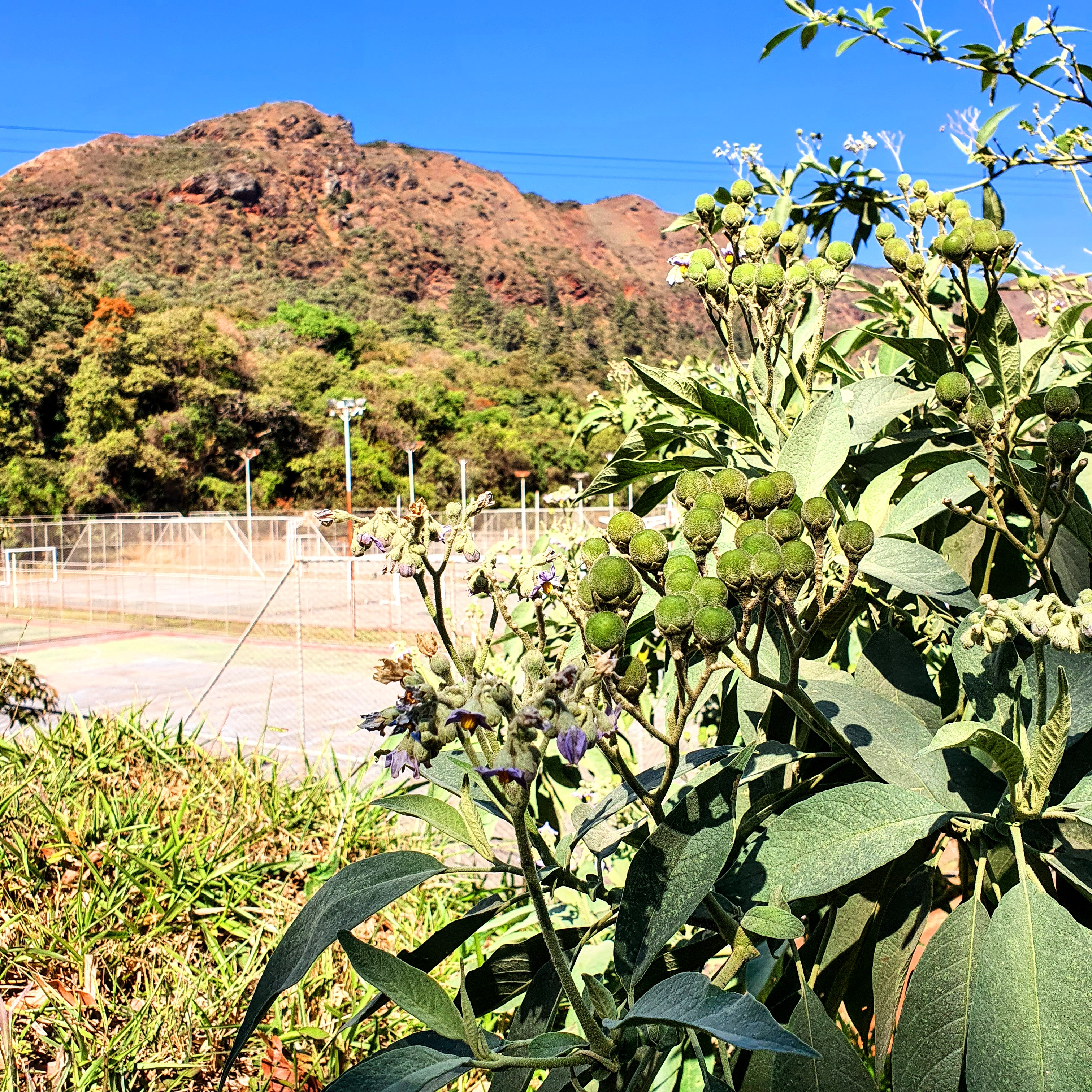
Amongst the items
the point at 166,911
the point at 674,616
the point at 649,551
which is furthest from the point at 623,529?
the point at 166,911

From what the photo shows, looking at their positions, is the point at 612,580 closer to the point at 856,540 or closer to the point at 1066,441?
the point at 856,540

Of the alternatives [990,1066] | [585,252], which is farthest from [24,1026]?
[585,252]

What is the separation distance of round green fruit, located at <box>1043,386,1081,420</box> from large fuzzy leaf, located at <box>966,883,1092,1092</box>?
408 millimetres

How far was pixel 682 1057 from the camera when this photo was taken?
158 centimetres

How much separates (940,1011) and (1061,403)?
528 millimetres

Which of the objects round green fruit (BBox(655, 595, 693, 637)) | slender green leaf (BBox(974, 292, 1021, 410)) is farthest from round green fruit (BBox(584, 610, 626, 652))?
slender green leaf (BBox(974, 292, 1021, 410))

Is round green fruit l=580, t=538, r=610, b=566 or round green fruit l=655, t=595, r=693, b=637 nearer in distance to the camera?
round green fruit l=655, t=595, r=693, b=637

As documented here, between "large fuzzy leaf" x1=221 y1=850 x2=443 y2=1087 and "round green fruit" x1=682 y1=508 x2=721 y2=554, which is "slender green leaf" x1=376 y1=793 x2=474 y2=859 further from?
"round green fruit" x1=682 y1=508 x2=721 y2=554

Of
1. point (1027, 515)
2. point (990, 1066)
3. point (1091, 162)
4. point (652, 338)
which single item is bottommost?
point (990, 1066)

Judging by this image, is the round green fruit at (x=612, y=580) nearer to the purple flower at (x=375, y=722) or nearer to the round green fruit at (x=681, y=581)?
the round green fruit at (x=681, y=581)

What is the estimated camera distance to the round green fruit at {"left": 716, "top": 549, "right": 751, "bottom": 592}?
2.25 ft

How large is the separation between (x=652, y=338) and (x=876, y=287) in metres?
84.9

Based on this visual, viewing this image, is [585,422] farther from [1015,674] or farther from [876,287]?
[1015,674]

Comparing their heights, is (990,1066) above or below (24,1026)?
above
